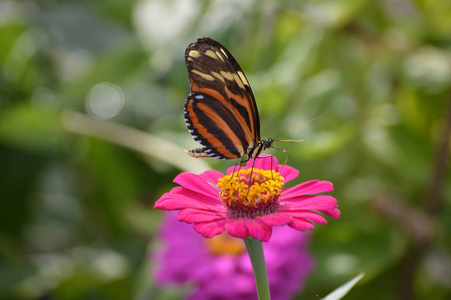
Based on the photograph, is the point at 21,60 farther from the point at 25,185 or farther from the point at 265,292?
the point at 265,292

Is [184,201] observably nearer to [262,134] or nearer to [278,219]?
[278,219]

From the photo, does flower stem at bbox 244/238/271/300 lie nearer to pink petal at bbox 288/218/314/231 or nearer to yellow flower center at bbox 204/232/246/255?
pink petal at bbox 288/218/314/231

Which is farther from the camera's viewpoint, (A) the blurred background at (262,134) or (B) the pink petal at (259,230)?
(A) the blurred background at (262,134)

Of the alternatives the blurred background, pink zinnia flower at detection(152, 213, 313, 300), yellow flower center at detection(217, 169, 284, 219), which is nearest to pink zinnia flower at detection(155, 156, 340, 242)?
yellow flower center at detection(217, 169, 284, 219)

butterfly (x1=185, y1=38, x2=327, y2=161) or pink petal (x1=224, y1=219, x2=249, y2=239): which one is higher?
butterfly (x1=185, y1=38, x2=327, y2=161)

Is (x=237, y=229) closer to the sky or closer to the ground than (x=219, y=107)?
closer to the ground

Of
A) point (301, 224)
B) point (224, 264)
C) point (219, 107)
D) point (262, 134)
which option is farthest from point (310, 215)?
point (262, 134)

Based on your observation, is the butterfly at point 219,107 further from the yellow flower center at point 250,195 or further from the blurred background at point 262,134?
the blurred background at point 262,134

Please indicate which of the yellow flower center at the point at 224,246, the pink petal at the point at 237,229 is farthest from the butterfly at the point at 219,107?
the yellow flower center at the point at 224,246
